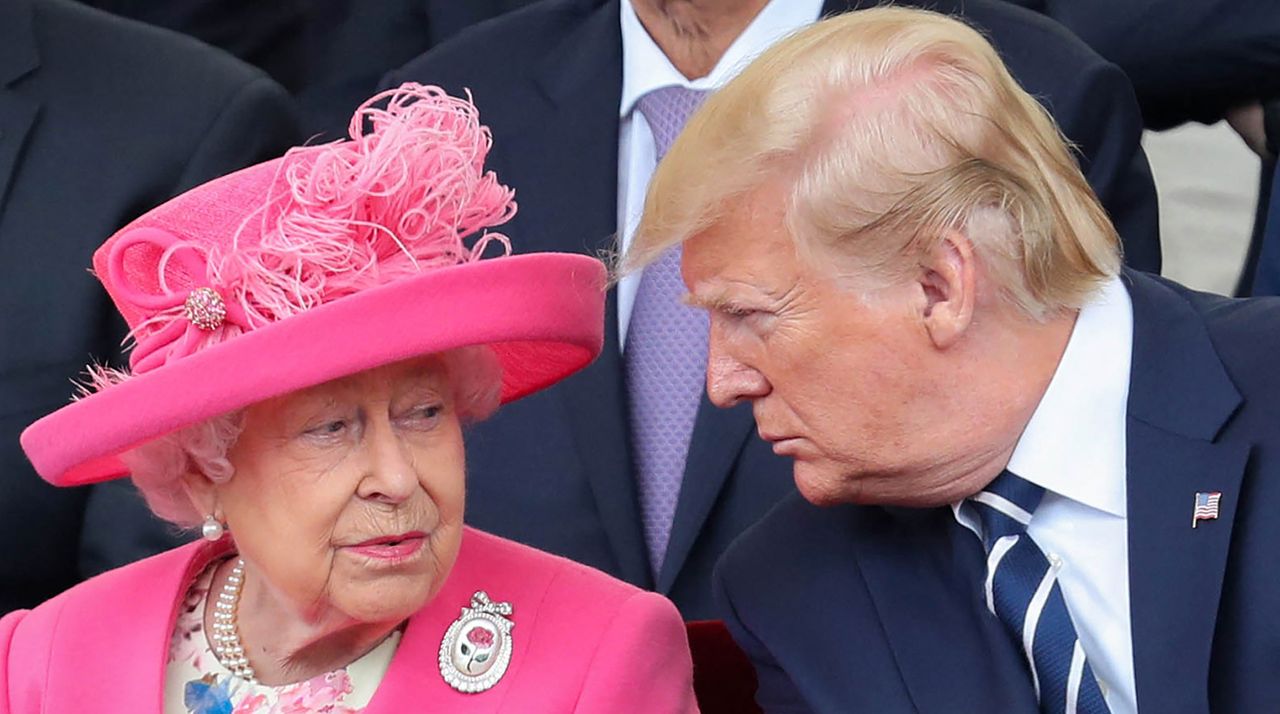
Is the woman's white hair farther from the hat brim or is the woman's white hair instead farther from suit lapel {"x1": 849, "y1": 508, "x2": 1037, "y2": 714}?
suit lapel {"x1": 849, "y1": 508, "x2": 1037, "y2": 714}

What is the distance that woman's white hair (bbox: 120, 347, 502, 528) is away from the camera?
2.01m

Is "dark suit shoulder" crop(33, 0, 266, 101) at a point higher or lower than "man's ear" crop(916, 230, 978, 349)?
lower

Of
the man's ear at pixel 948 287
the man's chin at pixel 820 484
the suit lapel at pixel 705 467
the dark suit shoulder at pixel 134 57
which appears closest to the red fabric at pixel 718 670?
the suit lapel at pixel 705 467

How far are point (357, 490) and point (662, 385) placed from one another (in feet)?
2.57

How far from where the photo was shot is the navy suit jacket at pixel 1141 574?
82.2 inches

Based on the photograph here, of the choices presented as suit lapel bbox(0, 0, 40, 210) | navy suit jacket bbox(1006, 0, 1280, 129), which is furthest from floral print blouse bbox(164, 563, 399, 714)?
navy suit jacket bbox(1006, 0, 1280, 129)

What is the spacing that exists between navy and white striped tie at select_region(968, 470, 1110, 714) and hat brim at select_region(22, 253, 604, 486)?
20.8 inches

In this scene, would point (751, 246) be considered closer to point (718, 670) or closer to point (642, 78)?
point (718, 670)

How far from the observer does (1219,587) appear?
208 centimetres

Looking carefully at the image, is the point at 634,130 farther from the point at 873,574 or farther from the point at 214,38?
the point at 214,38

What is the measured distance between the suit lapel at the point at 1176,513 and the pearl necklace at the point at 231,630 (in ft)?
2.95

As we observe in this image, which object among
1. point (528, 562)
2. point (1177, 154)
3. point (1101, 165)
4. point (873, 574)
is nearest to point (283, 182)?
point (528, 562)

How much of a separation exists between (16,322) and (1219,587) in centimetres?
167

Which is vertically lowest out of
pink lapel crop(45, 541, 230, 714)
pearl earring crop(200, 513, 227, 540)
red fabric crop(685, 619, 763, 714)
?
red fabric crop(685, 619, 763, 714)
